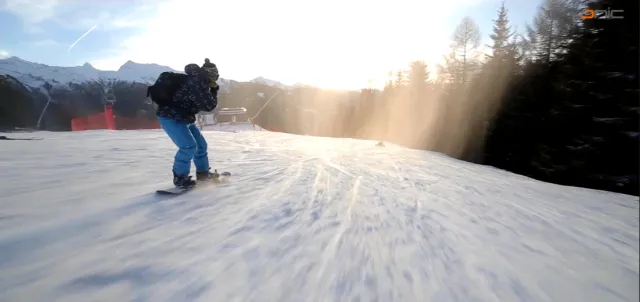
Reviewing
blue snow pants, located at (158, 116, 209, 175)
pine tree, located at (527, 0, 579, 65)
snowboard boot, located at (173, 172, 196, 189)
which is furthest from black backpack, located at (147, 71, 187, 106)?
pine tree, located at (527, 0, 579, 65)

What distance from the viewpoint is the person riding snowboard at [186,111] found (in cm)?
455

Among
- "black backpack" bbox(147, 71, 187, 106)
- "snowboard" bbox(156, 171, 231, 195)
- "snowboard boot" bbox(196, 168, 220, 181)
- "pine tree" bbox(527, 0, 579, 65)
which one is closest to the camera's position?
"snowboard" bbox(156, 171, 231, 195)

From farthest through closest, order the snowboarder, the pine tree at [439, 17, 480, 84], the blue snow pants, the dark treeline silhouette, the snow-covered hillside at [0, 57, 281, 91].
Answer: the snow-covered hillside at [0, 57, 281, 91] < the pine tree at [439, 17, 480, 84] < the dark treeline silhouette < the snowboarder < the blue snow pants

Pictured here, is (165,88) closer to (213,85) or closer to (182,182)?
(213,85)

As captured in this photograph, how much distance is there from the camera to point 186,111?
4641 millimetres

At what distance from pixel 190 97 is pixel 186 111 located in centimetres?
22

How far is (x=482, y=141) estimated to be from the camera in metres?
28.5

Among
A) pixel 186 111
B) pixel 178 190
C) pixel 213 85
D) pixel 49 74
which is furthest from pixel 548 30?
pixel 49 74

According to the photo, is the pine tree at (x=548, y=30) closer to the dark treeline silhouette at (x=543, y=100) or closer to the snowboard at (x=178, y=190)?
the dark treeline silhouette at (x=543, y=100)

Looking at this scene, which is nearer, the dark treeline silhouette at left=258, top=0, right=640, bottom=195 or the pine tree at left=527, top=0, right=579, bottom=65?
the dark treeline silhouette at left=258, top=0, right=640, bottom=195

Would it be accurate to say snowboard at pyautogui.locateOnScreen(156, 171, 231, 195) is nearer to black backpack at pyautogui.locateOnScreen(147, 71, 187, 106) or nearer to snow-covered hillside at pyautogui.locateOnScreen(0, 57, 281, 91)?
black backpack at pyautogui.locateOnScreen(147, 71, 187, 106)

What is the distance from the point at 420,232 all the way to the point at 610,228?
271 centimetres

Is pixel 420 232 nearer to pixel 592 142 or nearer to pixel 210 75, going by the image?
pixel 210 75

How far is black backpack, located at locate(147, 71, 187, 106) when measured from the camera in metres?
4.47
